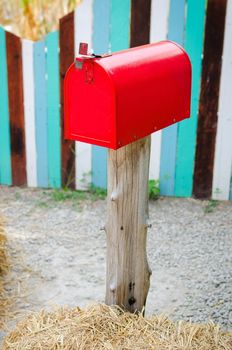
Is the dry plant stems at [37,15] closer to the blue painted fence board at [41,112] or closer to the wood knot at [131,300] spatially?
the blue painted fence board at [41,112]

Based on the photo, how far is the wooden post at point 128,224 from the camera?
2.80 m

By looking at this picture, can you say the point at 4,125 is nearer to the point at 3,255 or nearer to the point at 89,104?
the point at 3,255

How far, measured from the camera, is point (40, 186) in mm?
5570

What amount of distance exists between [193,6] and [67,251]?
215 cm

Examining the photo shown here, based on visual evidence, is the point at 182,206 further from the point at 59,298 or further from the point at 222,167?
the point at 59,298

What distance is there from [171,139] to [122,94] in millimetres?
2660

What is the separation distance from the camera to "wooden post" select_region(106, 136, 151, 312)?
2.80 meters

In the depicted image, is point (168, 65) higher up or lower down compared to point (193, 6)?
lower down

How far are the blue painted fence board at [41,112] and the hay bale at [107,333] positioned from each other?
267 cm

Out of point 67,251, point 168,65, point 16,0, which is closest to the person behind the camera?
point 168,65

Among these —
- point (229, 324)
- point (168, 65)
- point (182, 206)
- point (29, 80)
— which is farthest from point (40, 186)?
point (168, 65)

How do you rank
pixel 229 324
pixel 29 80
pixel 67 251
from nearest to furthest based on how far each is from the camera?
pixel 229 324
pixel 67 251
pixel 29 80

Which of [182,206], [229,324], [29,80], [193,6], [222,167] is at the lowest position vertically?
[229,324]

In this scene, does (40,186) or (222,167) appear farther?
(40,186)
